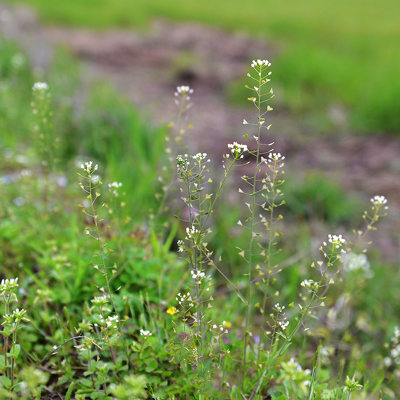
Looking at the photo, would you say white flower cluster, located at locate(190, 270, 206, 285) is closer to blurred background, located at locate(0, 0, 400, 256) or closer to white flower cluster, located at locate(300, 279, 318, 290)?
white flower cluster, located at locate(300, 279, 318, 290)

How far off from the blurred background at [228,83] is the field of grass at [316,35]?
0.08 ft

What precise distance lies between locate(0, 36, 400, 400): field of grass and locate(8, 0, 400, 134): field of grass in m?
2.31

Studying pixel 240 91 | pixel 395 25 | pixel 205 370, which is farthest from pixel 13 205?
pixel 395 25

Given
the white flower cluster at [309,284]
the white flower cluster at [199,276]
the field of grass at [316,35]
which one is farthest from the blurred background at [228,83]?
the white flower cluster at [309,284]

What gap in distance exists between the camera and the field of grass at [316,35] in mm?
6207

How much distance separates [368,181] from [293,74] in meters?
2.72

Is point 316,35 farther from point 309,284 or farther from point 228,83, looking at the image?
point 309,284

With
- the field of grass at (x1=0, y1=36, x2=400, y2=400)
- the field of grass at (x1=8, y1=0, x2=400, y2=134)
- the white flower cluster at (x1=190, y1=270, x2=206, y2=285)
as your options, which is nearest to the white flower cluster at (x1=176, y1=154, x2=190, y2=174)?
the field of grass at (x1=0, y1=36, x2=400, y2=400)

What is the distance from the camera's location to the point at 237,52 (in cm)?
866

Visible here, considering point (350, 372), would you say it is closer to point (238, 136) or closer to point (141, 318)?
point (141, 318)

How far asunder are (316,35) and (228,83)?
3.46 m

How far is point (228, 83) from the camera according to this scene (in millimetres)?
7027

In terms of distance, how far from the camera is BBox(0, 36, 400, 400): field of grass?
1702 millimetres

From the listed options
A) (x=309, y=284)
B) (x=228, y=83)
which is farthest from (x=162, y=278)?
(x=228, y=83)
